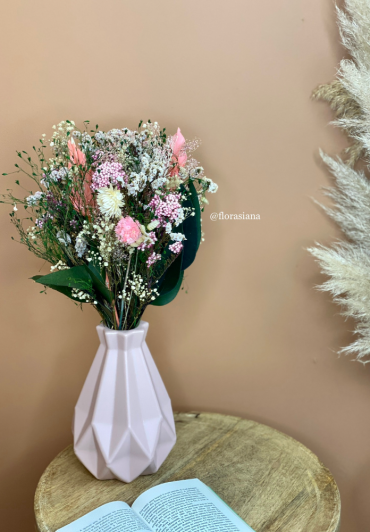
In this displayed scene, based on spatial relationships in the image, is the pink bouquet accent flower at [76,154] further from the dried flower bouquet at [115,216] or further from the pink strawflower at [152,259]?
the pink strawflower at [152,259]

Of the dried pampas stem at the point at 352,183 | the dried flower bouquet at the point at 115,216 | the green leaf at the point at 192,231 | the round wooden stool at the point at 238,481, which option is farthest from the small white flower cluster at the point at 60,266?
the dried pampas stem at the point at 352,183

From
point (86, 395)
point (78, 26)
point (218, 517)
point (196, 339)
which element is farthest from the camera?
point (196, 339)

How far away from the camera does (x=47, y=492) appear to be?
813 millimetres

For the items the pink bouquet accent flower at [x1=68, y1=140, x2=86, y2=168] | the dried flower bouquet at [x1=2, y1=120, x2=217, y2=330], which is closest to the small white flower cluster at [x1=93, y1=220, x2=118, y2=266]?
the dried flower bouquet at [x1=2, y1=120, x2=217, y2=330]

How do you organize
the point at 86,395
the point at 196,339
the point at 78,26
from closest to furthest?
→ the point at 86,395, the point at 78,26, the point at 196,339

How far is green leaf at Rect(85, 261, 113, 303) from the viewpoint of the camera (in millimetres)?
770

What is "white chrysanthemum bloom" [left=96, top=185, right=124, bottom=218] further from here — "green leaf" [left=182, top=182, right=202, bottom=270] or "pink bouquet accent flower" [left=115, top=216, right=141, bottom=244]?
"green leaf" [left=182, top=182, right=202, bottom=270]

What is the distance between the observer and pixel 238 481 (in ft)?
2.77

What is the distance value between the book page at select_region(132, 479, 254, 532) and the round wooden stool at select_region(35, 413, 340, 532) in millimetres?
32

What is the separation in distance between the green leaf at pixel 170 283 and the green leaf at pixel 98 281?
11cm

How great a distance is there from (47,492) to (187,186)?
2.22 feet

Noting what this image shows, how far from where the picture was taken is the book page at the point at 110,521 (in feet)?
2.28

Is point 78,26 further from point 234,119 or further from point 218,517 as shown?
point 218,517

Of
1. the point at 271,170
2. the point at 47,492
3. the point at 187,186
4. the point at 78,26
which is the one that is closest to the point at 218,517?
the point at 47,492
